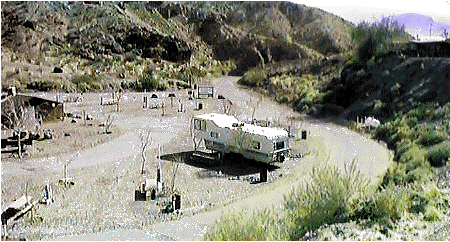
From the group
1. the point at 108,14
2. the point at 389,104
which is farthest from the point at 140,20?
the point at 389,104

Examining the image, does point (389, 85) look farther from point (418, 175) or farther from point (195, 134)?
point (195, 134)

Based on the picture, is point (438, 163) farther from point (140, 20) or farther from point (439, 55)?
point (439, 55)

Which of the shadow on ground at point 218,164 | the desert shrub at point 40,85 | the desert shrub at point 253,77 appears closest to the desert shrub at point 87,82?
the desert shrub at point 40,85

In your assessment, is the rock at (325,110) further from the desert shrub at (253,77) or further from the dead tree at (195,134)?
the dead tree at (195,134)

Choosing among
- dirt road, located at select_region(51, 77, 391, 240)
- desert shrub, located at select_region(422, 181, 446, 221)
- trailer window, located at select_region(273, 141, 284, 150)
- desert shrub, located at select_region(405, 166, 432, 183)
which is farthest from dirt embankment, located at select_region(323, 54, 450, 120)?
desert shrub, located at select_region(422, 181, 446, 221)

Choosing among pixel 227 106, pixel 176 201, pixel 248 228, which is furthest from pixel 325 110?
pixel 248 228
